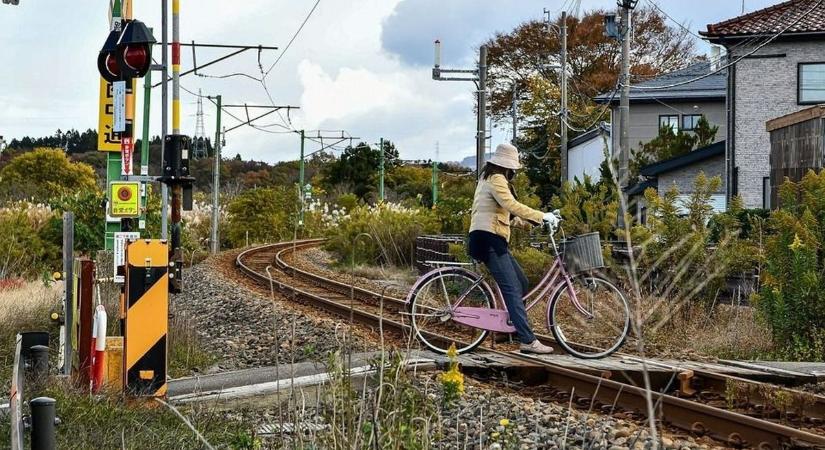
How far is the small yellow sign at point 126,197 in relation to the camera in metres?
11.4

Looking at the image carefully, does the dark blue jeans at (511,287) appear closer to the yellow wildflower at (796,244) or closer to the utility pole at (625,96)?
the yellow wildflower at (796,244)

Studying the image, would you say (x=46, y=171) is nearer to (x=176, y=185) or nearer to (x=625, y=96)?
(x=625, y=96)

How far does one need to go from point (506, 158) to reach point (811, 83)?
84.1ft

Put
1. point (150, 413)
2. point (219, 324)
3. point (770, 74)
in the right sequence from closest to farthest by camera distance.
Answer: point (150, 413)
point (219, 324)
point (770, 74)

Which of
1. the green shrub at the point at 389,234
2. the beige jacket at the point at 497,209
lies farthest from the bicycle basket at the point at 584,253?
the green shrub at the point at 389,234

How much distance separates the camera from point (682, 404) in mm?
7027

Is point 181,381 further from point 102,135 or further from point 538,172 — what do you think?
point 538,172

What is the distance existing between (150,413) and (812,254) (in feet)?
20.1

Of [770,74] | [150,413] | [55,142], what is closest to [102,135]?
[150,413]

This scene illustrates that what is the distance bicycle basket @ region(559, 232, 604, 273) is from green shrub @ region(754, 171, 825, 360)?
197 cm

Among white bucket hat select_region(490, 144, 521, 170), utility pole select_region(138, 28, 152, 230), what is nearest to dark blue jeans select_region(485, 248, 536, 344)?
white bucket hat select_region(490, 144, 521, 170)

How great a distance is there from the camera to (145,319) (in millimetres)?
7879

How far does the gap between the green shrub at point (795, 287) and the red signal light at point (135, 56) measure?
18.7ft

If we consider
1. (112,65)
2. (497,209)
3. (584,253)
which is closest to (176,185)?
(112,65)
